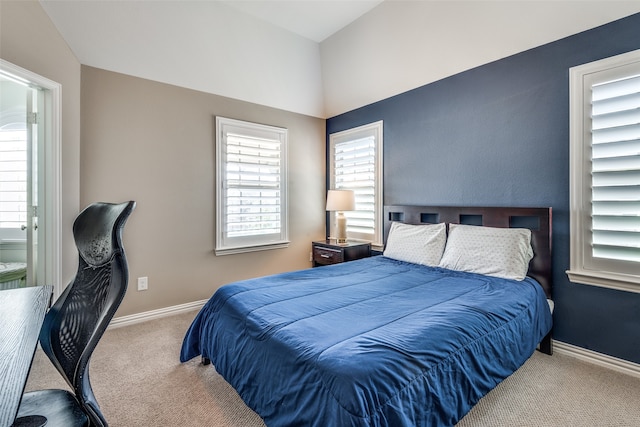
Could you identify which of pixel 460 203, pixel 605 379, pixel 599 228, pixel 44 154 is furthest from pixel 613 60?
pixel 44 154

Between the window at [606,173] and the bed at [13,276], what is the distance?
4584 millimetres

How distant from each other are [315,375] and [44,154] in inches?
109

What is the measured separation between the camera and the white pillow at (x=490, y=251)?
2.39m

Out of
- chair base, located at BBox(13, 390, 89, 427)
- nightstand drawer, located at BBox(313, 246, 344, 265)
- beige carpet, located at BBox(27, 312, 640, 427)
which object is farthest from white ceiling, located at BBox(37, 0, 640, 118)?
chair base, located at BBox(13, 390, 89, 427)

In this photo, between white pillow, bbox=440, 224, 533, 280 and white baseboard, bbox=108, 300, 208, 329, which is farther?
white baseboard, bbox=108, 300, 208, 329

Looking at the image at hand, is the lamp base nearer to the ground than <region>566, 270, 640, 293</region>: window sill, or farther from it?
farther from it

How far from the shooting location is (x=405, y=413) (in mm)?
1156

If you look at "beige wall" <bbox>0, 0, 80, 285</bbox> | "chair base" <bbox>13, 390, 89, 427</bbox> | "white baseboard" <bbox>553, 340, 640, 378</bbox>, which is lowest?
"white baseboard" <bbox>553, 340, 640, 378</bbox>

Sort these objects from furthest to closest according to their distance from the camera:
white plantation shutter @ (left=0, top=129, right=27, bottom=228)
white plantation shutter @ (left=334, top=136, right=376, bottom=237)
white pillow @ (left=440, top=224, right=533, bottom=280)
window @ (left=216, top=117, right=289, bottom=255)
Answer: white plantation shutter @ (left=334, top=136, right=376, bottom=237)
window @ (left=216, top=117, right=289, bottom=255)
white plantation shutter @ (left=0, top=129, right=27, bottom=228)
white pillow @ (left=440, top=224, right=533, bottom=280)

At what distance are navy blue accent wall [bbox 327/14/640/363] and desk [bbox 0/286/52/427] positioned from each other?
3.11 metres

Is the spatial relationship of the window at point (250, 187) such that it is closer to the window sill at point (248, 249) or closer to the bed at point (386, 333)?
the window sill at point (248, 249)

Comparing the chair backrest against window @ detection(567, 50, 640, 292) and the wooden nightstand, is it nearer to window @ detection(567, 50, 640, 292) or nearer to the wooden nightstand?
the wooden nightstand

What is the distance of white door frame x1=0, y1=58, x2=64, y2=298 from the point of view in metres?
2.44

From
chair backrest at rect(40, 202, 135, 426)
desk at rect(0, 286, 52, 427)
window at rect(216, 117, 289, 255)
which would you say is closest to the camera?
desk at rect(0, 286, 52, 427)
